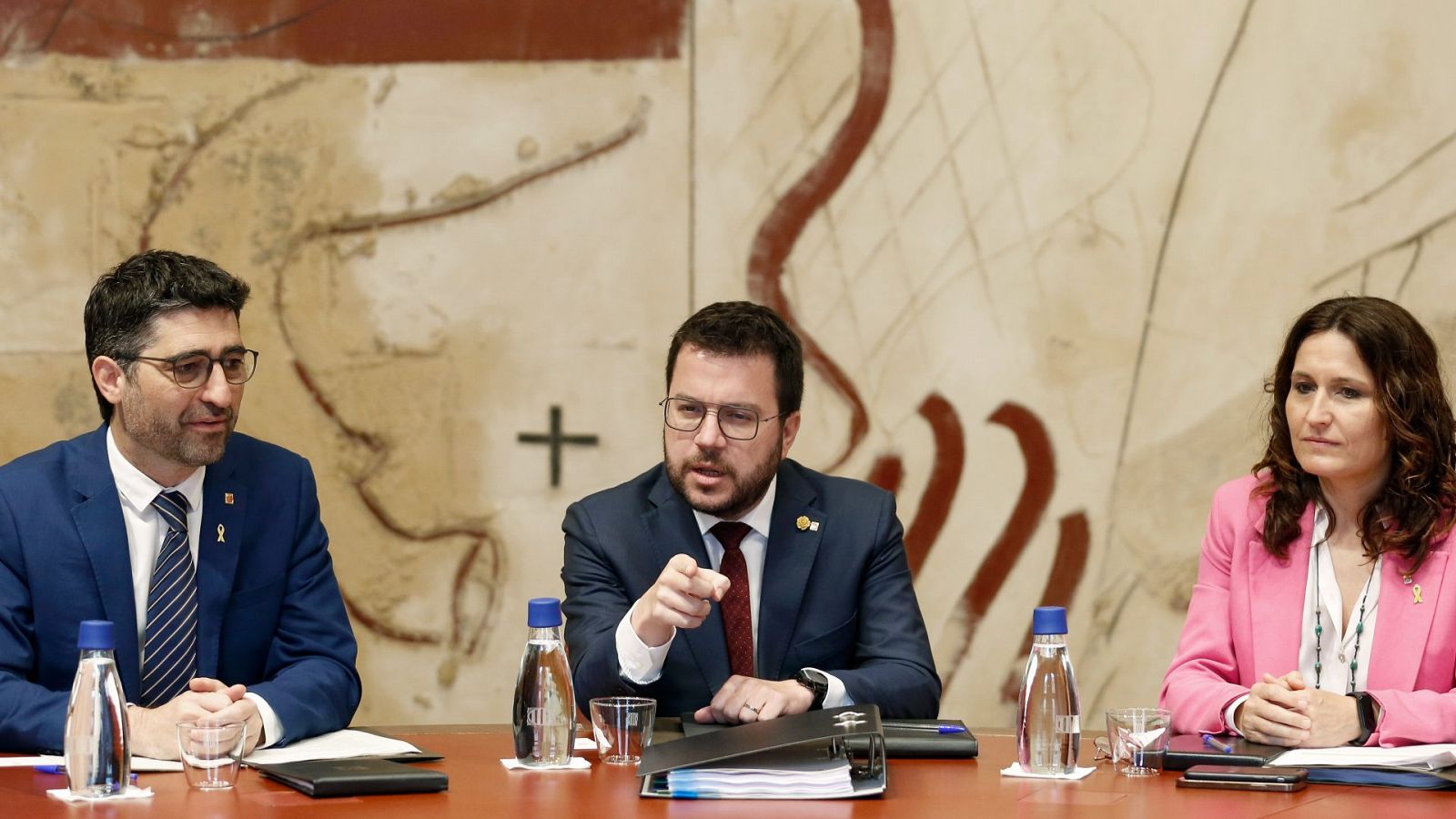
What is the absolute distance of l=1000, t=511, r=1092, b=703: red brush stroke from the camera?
3.99 meters

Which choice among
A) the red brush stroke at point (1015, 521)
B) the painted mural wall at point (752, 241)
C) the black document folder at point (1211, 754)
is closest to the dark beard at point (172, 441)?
the painted mural wall at point (752, 241)

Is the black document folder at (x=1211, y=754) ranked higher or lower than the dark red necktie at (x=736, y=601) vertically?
lower

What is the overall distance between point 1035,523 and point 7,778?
2.58 metres

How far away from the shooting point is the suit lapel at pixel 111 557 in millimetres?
2578

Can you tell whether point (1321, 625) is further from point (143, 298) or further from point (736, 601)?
point (143, 298)

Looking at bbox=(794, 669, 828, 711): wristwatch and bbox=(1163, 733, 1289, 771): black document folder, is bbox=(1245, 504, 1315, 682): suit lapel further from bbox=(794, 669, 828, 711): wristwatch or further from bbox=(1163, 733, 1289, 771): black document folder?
bbox=(794, 669, 828, 711): wristwatch

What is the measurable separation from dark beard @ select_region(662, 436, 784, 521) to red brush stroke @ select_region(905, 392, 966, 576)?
1225mm

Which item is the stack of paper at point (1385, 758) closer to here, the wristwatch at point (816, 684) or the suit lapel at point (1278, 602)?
the suit lapel at point (1278, 602)

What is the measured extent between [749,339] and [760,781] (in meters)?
1.01

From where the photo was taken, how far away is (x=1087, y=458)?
398 cm

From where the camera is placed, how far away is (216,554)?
2678 millimetres

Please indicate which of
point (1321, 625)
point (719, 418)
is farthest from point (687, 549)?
point (1321, 625)

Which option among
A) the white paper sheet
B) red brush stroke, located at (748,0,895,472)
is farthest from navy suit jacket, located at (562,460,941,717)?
red brush stroke, located at (748,0,895,472)

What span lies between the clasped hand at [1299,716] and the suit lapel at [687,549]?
33.6 inches
